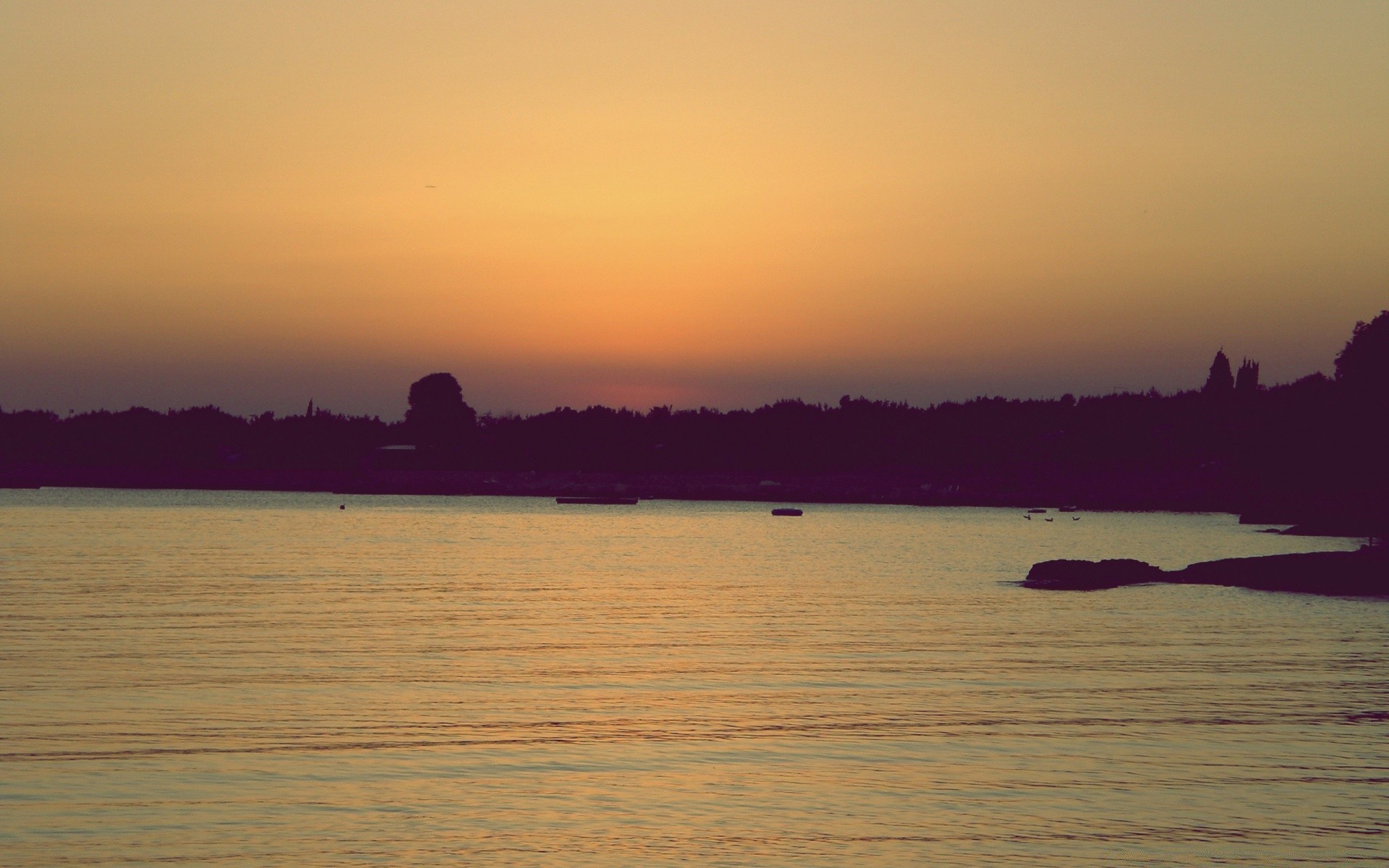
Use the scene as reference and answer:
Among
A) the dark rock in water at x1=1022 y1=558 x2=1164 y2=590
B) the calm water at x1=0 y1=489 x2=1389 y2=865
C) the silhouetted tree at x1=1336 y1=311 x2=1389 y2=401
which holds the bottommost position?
the calm water at x1=0 y1=489 x2=1389 y2=865

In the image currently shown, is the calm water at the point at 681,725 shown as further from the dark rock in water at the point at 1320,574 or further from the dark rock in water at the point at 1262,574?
the dark rock in water at the point at 1320,574

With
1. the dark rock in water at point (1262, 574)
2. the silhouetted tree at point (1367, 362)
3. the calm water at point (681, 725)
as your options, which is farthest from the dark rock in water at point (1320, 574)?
the silhouetted tree at point (1367, 362)

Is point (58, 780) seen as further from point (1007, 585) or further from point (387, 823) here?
point (1007, 585)

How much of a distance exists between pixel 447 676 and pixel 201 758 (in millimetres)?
11678

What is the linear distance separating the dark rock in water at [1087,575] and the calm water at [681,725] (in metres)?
0.97

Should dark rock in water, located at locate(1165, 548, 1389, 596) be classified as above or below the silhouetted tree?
below

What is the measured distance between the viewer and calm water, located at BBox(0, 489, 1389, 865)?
61.4 feet

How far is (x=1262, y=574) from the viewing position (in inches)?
2601

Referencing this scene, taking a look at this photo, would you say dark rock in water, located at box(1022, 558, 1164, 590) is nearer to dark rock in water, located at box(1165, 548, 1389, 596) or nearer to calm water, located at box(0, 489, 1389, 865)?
calm water, located at box(0, 489, 1389, 865)

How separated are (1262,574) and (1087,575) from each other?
8.80 metres

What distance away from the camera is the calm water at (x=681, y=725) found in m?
18.7

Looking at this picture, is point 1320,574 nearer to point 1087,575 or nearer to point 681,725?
point 1087,575

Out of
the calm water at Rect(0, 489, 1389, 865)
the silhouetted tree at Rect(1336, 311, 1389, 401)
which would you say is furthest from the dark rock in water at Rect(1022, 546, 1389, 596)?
the silhouetted tree at Rect(1336, 311, 1389, 401)

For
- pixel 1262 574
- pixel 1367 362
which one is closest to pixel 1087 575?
pixel 1262 574
